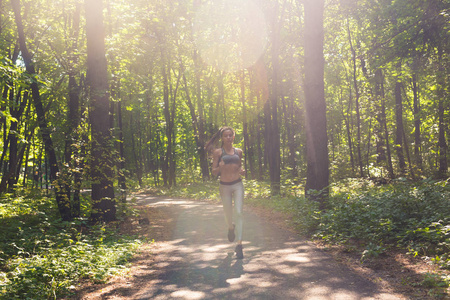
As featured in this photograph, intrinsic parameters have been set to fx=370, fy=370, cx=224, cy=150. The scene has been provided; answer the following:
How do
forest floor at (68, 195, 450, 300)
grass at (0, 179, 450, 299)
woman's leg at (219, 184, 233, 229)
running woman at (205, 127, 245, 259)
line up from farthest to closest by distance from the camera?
A: woman's leg at (219, 184, 233, 229) < running woman at (205, 127, 245, 259) < grass at (0, 179, 450, 299) < forest floor at (68, 195, 450, 300)

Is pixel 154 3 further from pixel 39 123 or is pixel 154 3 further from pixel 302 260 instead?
pixel 302 260

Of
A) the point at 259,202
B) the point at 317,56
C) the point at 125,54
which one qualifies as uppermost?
the point at 125,54

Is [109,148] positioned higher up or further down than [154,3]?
further down

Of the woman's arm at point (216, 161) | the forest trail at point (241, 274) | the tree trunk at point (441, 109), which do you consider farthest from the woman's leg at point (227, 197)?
the tree trunk at point (441, 109)

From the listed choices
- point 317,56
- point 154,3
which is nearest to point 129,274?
point 317,56

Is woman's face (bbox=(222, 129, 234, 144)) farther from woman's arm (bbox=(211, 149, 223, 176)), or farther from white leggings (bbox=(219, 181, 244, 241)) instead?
white leggings (bbox=(219, 181, 244, 241))

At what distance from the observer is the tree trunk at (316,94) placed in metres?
11.2

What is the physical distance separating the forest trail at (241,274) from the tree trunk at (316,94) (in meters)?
3.07

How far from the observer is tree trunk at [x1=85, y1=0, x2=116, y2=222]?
10.2m

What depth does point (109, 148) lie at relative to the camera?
10.3m

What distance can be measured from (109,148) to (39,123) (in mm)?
2763

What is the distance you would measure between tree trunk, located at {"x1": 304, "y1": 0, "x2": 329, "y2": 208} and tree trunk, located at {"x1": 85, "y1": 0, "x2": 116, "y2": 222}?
19.6 feet

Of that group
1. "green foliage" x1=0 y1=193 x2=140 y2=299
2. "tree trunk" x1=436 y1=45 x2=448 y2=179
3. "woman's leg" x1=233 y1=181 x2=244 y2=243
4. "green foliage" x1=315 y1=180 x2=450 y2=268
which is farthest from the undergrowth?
"tree trunk" x1=436 y1=45 x2=448 y2=179

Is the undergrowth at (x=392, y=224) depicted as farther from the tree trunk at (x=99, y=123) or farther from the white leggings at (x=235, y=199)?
the tree trunk at (x=99, y=123)
